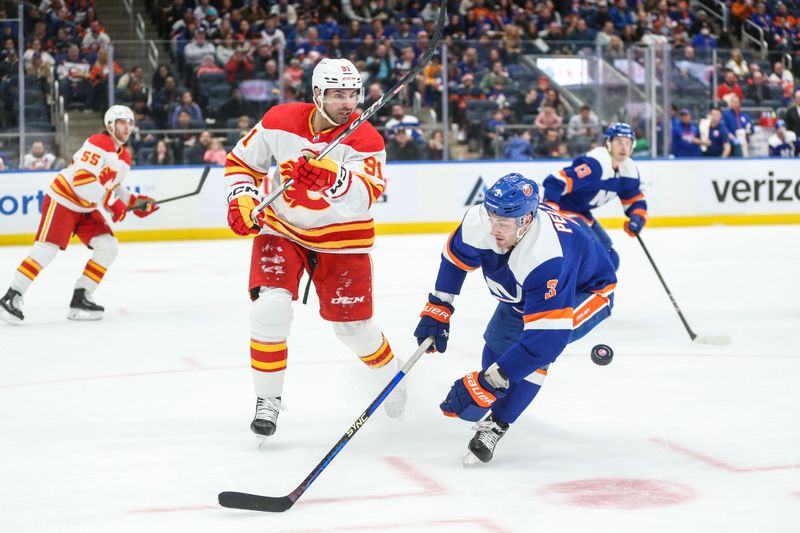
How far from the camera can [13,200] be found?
1030 cm

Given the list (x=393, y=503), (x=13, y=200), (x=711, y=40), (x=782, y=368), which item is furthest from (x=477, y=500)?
(x=711, y=40)

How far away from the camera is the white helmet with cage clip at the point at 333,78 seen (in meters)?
3.62

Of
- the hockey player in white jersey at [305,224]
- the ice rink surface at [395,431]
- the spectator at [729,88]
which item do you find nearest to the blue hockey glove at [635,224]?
the ice rink surface at [395,431]

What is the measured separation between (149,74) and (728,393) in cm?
783

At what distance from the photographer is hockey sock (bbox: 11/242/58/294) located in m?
6.41

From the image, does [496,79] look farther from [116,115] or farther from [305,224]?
[305,224]

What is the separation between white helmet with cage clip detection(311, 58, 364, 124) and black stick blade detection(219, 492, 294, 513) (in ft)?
4.24

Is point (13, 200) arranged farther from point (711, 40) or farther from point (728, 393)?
point (711, 40)

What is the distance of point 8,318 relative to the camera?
6.31 meters

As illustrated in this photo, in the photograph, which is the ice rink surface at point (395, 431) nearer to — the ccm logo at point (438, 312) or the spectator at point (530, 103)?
the ccm logo at point (438, 312)

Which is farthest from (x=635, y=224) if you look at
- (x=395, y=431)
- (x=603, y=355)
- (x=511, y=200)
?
(x=511, y=200)

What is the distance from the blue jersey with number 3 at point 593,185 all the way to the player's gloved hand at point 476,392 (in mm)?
2801

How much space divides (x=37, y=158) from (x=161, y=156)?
109 cm

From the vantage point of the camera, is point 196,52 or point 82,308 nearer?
point 82,308
